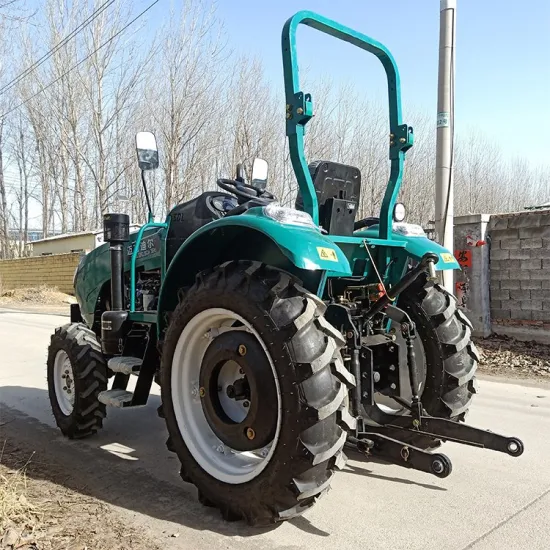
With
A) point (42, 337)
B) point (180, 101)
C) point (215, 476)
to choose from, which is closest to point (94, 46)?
point (180, 101)

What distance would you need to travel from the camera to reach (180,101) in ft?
74.2

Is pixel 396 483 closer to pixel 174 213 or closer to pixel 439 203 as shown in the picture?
pixel 174 213

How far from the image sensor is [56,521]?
299 cm

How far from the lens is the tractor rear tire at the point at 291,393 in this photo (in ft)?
8.61

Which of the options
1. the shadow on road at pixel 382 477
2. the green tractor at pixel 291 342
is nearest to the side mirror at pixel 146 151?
the green tractor at pixel 291 342

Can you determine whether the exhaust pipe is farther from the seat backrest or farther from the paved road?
the seat backrest

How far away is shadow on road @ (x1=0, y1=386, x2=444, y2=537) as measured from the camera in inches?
123

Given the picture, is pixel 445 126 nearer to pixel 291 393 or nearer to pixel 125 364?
pixel 125 364

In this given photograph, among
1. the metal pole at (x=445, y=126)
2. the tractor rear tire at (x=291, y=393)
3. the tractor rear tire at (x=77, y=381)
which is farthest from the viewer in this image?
the metal pole at (x=445, y=126)

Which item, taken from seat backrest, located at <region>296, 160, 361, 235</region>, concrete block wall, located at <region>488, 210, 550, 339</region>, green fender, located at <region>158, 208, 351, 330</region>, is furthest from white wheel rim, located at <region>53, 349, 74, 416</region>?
concrete block wall, located at <region>488, 210, 550, 339</region>

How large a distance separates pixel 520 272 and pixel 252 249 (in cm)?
661

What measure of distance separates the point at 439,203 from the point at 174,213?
4.98 metres

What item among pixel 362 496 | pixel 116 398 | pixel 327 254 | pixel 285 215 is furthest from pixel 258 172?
pixel 362 496

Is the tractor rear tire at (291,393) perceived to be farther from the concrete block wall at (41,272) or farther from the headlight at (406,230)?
the concrete block wall at (41,272)
